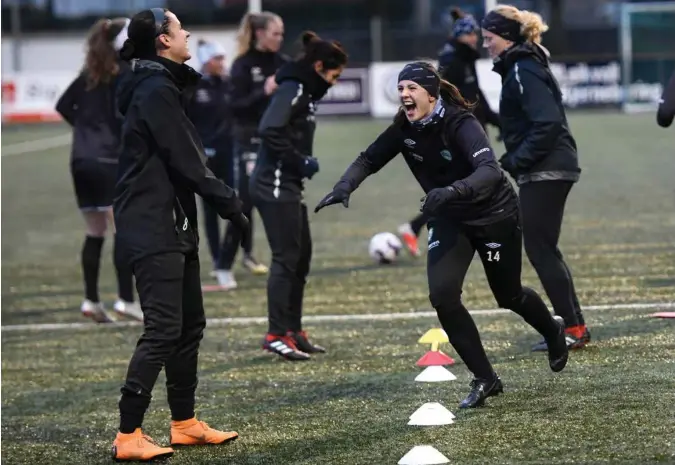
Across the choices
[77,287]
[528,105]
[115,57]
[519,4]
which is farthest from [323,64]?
[519,4]

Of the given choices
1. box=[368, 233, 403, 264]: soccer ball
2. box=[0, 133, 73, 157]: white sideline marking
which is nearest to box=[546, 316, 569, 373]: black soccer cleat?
box=[368, 233, 403, 264]: soccer ball

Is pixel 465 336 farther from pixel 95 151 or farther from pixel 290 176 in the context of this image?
pixel 95 151

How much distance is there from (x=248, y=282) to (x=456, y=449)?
6.21 meters

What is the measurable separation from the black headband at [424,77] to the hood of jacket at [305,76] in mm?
1906

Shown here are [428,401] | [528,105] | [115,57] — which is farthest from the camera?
[115,57]

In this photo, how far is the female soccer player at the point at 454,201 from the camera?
6.60m

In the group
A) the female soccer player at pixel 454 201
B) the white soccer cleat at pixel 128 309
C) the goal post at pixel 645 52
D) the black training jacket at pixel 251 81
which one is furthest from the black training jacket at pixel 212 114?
the goal post at pixel 645 52

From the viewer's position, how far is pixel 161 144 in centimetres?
607

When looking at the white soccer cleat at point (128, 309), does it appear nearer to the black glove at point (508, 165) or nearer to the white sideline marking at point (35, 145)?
the black glove at point (508, 165)

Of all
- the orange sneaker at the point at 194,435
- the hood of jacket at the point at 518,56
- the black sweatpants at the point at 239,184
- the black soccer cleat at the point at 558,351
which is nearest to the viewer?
the orange sneaker at the point at 194,435

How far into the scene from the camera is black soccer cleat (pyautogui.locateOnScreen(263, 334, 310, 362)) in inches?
339

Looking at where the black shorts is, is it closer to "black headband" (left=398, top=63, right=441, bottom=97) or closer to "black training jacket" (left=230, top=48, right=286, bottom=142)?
"black training jacket" (left=230, top=48, right=286, bottom=142)

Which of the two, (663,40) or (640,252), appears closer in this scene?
(640,252)

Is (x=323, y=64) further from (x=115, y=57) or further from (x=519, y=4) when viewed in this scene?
(x=519, y=4)
